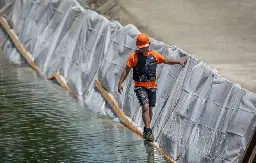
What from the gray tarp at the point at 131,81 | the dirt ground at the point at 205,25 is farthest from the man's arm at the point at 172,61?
the dirt ground at the point at 205,25

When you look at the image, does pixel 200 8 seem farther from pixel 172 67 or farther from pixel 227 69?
pixel 172 67

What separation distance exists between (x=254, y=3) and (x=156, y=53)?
10.1 meters

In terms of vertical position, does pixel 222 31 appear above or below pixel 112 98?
above

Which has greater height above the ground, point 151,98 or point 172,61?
point 172,61

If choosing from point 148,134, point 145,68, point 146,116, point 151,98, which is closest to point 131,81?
point 151,98

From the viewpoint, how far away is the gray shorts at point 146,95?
14477mm

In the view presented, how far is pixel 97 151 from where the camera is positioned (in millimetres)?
14062

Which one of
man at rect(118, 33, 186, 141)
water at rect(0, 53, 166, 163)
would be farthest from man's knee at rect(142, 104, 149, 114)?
water at rect(0, 53, 166, 163)

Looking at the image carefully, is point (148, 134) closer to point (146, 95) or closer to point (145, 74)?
point (146, 95)

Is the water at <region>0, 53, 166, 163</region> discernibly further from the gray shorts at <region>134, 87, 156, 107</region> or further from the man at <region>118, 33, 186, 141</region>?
the gray shorts at <region>134, 87, 156, 107</region>

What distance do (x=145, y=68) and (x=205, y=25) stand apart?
8355mm

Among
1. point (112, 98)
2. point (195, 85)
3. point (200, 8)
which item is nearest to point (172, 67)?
point (195, 85)

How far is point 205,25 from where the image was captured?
2238 cm

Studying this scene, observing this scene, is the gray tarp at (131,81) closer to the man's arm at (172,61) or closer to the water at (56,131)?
the man's arm at (172,61)
